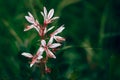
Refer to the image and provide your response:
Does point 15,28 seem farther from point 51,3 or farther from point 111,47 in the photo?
point 111,47

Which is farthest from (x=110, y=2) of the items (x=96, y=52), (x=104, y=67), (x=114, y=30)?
(x=104, y=67)

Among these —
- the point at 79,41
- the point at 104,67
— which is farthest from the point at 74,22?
the point at 104,67

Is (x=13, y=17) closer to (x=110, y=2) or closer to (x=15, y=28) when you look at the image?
(x=15, y=28)

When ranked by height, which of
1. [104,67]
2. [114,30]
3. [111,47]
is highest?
[114,30]

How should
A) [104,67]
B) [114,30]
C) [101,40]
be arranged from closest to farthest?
[104,67]
[101,40]
[114,30]

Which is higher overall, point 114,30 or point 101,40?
point 114,30

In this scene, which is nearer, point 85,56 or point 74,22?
point 85,56

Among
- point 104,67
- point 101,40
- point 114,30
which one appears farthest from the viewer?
point 114,30
